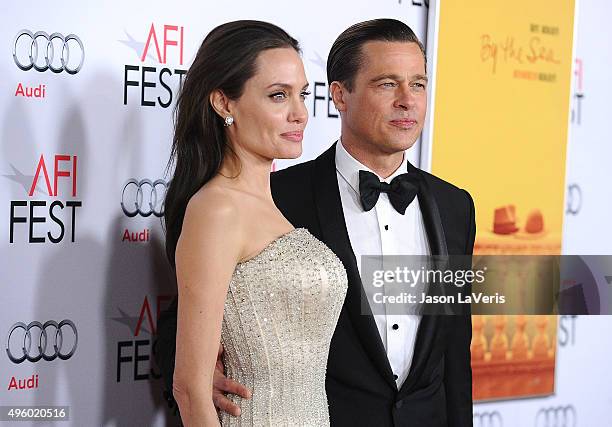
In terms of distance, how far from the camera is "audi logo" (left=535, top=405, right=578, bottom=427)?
3465 mm

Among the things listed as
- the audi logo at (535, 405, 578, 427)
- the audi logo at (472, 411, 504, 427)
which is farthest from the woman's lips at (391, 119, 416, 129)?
the audi logo at (535, 405, 578, 427)

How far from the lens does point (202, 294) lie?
1.78 m

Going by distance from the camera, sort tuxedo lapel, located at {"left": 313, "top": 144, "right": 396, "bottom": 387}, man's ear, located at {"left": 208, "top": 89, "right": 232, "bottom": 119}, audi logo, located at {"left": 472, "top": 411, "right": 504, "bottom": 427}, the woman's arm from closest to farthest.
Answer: the woman's arm → man's ear, located at {"left": 208, "top": 89, "right": 232, "bottom": 119} → tuxedo lapel, located at {"left": 313, "top": 144, "right": 396, "bottom": 387} → audi logo, located at {"left": 472, "top": 411, "right": 504, "bottom": 427}

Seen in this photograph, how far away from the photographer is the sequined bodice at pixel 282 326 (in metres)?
1.88

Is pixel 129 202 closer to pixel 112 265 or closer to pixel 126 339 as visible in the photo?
pixel 112 265

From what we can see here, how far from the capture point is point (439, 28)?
10.1 ft

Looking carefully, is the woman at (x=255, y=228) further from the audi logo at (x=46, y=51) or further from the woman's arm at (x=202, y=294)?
the audi logo at (x=46, y=51)

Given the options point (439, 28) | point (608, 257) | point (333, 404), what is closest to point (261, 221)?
point (333, 404)

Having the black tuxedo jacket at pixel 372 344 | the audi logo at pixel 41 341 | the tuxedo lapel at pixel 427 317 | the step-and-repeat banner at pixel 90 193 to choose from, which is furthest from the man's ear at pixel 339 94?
the audi logo at pixel 41 341

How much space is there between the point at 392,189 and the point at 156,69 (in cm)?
70

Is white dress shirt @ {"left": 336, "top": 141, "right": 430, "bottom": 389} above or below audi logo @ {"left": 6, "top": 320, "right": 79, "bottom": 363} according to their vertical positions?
above

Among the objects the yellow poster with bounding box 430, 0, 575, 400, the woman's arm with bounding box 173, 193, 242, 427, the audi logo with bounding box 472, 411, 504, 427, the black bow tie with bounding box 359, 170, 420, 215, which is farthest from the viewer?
the audi logo with bounding box 472, 411, 504, 427

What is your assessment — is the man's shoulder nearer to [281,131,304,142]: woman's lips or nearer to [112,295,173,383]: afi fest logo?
[281,131,304,142]: woman's lips

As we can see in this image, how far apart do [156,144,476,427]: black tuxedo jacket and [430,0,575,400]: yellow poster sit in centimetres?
76
